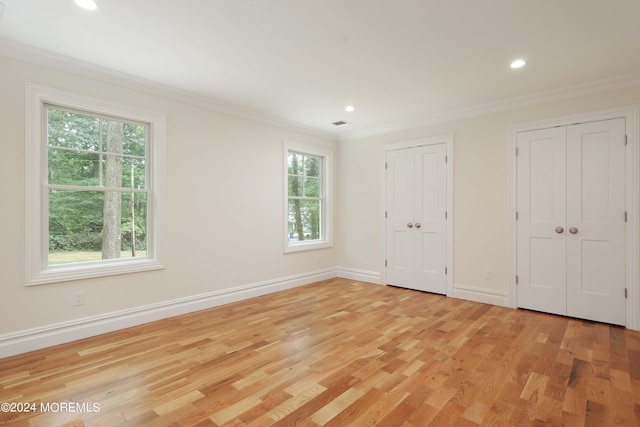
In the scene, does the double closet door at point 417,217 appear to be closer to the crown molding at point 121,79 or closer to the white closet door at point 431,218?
the white closet door at point 431,218

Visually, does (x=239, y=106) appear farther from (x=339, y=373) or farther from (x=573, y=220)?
(x=573, y=220)

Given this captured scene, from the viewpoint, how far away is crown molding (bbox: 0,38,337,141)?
2723 millimetres

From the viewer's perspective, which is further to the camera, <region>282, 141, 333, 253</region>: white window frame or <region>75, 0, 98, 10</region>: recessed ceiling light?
Answer: <region>282, 141, 333, 253</region>: white window frame

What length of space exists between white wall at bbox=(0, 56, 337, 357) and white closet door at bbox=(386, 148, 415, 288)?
117 centimetres

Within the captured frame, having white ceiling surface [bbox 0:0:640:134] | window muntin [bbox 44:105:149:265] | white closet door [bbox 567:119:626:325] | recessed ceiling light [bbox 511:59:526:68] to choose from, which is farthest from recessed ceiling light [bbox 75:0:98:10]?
white closet door [bbox 567:119:626:325]

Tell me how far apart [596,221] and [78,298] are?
526 cm

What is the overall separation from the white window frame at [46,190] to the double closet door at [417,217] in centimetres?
327

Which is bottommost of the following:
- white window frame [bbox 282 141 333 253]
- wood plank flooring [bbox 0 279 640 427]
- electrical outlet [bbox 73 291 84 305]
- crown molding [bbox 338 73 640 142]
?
wood plank flooring [bbox 0 279 640 427]

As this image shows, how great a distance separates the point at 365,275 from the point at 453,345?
2.62 metres

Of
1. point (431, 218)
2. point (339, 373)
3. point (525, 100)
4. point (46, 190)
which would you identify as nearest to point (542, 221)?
point (431, 218)

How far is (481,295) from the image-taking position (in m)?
4.25

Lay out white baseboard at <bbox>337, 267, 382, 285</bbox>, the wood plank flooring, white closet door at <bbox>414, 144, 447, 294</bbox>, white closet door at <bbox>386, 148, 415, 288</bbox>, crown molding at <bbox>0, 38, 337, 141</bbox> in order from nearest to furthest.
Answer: the wood plank flooring, crown molding at <bbox>0, 38, 337, 141</bbox>, white closet door at <bbox>414, 144, 447, 294</bbox>, white closet door at <bbox>386, 148, 415, 288</bbox>, white baseboard at <bbox>337, 267, 382, 285</bbox>

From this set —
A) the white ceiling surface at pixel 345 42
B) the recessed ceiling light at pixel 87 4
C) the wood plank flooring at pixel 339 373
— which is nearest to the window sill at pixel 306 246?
the wood plank flooring at pixel 339 373

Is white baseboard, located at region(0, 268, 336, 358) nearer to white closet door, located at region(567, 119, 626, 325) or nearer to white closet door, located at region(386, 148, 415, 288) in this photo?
white closet door, located at region(386, 148, 415, 288)
